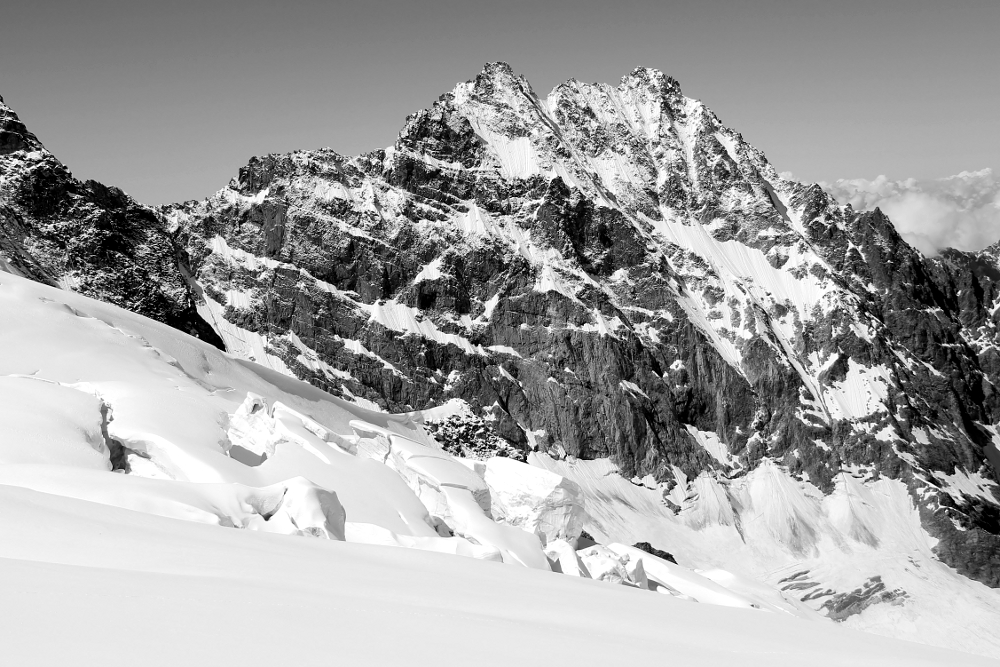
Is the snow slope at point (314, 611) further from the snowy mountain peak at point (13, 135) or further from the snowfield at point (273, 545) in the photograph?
the snowy mountain peak at point (13, 135)

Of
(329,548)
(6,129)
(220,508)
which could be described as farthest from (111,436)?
(6,129)

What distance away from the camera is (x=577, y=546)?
4325 centimetres

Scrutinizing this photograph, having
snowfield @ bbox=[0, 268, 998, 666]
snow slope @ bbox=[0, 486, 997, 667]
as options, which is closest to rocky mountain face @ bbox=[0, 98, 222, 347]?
snowfield @ bbox=[0, 268, 998, 666]

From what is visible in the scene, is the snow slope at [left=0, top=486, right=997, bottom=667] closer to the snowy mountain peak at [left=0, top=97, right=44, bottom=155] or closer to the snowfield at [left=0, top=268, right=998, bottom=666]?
the snowfield at [left=0, top=268, right=998, bottom=666]

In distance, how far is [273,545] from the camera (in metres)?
17.7

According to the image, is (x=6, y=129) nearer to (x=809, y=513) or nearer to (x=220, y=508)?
(x=220, y=508)

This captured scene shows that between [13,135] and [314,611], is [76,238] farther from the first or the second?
[314,611]

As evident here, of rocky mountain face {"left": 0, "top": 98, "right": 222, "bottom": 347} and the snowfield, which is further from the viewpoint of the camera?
rocky mountain face {"left": 0, "top": 98, "right": 222, "bottom": 347}

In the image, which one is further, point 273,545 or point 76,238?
point 76,238

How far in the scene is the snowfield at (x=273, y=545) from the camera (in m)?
9.41

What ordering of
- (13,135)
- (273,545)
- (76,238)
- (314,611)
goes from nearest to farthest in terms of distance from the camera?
(314,611) < (273,545) < (76,238) < (13,135)

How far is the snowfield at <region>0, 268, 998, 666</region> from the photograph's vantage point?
370 inches

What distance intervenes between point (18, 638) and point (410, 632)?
4238 mm

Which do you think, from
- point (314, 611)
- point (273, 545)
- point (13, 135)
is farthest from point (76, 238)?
point (314, 611)
